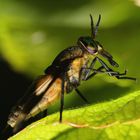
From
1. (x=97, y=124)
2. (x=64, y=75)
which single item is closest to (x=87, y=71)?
(x=64, y=75)

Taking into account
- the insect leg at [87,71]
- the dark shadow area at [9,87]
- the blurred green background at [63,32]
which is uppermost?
the blurred green background at [63,32]

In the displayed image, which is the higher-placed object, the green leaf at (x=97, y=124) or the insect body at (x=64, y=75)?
the green leaf at (x=97, y=124)

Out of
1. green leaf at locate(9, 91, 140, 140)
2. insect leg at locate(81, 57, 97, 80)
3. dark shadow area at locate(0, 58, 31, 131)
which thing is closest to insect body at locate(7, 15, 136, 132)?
insect leg at locate(81, 57, 97, 80)

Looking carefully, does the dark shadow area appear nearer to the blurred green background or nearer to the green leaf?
the blurred green background

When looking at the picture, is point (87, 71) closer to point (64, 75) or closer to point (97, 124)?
point (64, 75)

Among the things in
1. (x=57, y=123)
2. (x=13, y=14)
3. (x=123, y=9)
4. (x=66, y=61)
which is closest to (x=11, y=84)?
(x=13, y=14)

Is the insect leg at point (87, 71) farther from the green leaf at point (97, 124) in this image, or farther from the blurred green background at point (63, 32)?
the green leaf at point (97, 124)

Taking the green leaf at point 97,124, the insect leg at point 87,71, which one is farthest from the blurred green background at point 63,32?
the green leaf at point 97,124

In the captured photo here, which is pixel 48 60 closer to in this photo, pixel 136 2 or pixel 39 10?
pixel 39 10
